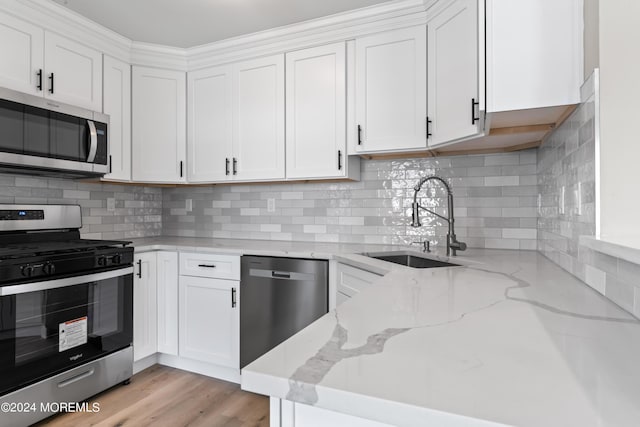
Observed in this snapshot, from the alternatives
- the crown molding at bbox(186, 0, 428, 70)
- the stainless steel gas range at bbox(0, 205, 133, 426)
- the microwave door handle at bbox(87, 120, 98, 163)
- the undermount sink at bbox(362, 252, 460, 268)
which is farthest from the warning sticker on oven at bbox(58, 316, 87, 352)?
the crown molding at bbox(186, 0, 428, 70)

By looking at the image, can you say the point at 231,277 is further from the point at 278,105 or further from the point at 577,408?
the point at 577,408

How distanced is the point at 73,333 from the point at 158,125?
63.3 inches

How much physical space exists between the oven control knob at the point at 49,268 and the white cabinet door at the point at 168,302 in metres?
0.78

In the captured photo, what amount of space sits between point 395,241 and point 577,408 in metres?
2.16

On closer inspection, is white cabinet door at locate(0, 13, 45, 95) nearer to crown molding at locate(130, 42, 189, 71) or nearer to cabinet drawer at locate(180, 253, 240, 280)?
crown molding at locate(130, 42, 189, 71)

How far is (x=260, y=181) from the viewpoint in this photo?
272 cm

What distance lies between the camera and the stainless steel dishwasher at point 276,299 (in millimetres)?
2195

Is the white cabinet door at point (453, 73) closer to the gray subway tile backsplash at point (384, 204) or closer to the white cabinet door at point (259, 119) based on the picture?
the gray subway tile backsplash at point (384, 204)

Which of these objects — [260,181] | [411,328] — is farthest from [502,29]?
[260,181]

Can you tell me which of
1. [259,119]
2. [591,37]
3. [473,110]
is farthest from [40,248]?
[591,37]

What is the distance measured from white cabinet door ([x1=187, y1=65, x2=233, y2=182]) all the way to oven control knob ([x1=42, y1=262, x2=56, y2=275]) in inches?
47.9

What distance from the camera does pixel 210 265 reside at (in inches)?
99.4

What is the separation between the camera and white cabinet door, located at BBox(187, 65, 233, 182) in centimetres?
280

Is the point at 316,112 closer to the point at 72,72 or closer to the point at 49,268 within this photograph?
the point at 72,72
